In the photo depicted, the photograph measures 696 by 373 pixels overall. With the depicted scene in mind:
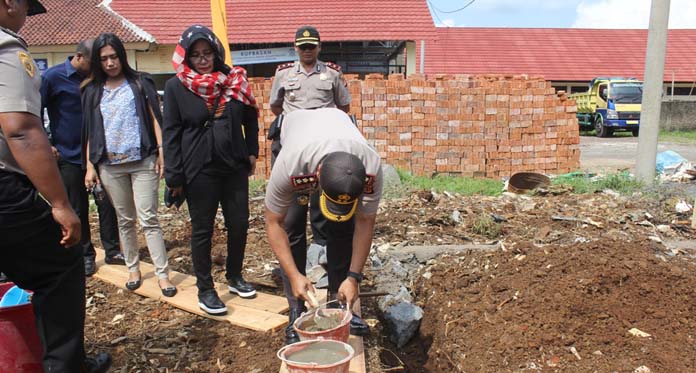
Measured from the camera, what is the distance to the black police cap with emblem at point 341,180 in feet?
7.26

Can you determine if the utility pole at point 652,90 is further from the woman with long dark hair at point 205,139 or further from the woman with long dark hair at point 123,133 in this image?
the woman with long dark hair at point 123,133

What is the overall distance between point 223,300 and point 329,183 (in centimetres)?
206

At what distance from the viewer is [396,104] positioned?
9328mm

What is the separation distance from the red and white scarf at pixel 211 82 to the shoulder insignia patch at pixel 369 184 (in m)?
1.39

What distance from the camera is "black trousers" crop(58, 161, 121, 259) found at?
4.19 m

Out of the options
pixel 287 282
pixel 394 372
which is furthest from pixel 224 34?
pixel 394 372

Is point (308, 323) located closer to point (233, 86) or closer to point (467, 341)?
point (467, 341)

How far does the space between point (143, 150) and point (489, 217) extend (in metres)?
3.79

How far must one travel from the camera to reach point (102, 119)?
375 cm

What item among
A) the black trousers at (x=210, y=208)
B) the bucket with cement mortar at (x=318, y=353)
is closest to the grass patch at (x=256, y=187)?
the black trousers at (x=210, y=208)

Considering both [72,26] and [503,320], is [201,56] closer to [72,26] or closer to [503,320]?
[503,320]

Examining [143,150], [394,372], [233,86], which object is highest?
[233,86]

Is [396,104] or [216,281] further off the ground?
[396,104]

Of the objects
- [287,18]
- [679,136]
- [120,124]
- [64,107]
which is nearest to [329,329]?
[120,124]
